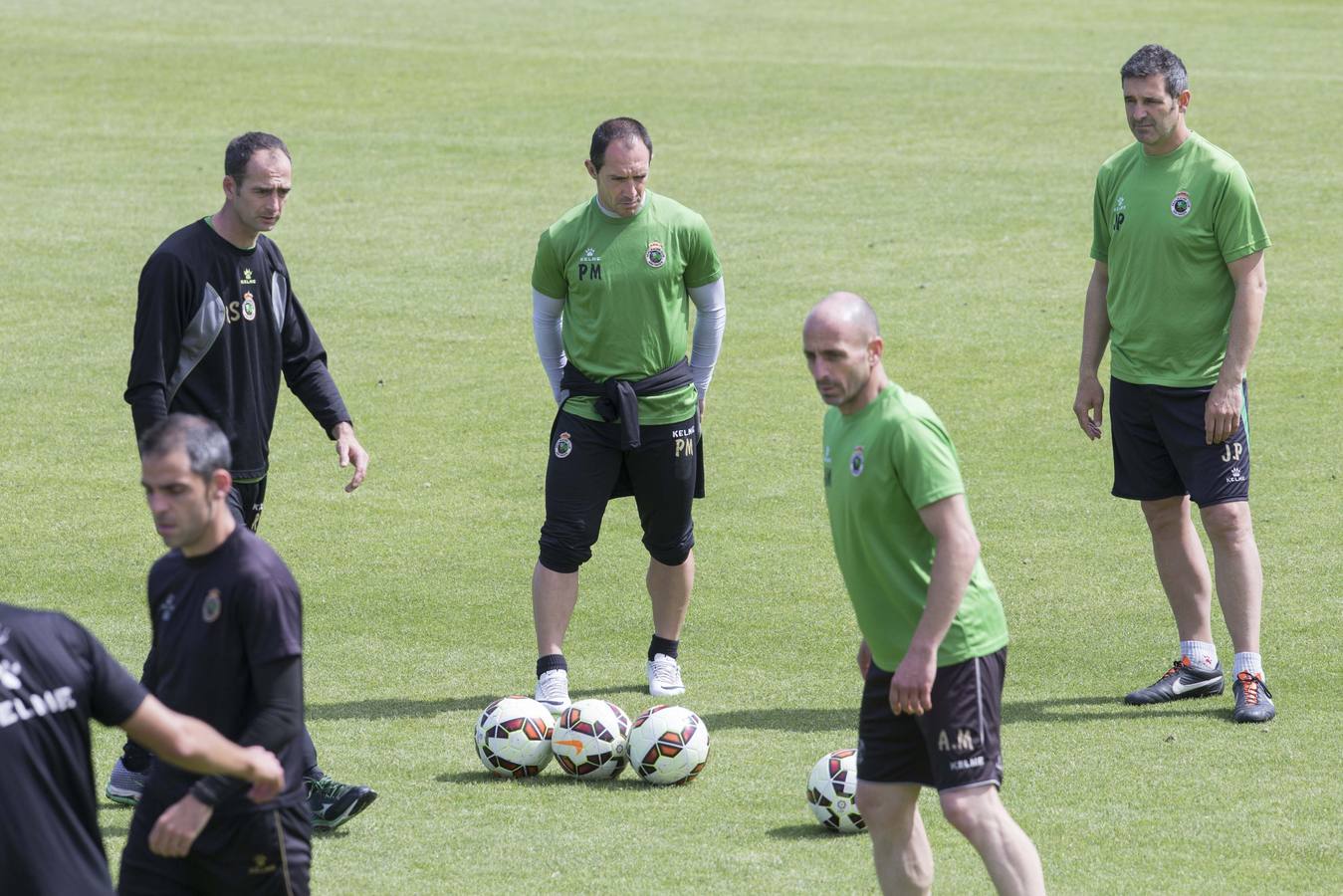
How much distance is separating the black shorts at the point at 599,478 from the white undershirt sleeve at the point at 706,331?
39 centimetres

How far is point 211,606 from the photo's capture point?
5344 mm

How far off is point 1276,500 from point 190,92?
20033 mm

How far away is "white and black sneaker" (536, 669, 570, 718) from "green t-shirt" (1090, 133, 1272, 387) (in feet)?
10.6

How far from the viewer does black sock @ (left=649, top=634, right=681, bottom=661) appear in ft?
32.6

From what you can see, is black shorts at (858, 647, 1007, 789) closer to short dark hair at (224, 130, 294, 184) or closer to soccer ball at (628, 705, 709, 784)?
soccer ball at (628, 705, 709, 784)

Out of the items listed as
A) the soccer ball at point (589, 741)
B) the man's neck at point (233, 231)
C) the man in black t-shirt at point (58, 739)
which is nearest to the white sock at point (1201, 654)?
A: the soccer ball at point (589, 741)

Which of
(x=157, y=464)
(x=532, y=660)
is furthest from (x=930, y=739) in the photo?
(x=532, y=660)

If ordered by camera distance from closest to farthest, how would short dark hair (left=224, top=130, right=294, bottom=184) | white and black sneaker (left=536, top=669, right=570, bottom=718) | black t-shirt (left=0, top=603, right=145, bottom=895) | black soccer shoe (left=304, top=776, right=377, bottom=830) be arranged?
black t-shirt (left=0, top=603, right=145, bottom=895) → black soccer shoe (left=304, top=776, right=377, bottom=830) → short dark hair (left=224, top=130, right=294, bottom=184) → white and black sneaker (left=536, top=669, right=570, bottom=718)

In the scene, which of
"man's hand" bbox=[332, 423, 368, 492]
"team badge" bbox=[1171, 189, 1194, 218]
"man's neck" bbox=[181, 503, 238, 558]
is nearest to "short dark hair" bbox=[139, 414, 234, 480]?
"man's neck" bbox=[181, 503, 238, 558]

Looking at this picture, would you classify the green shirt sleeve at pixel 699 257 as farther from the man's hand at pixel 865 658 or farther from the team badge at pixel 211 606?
the team badge at pixel 211 606

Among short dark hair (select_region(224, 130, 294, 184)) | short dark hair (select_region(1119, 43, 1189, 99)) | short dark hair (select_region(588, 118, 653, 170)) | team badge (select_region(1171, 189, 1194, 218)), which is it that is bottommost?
team badge (select_region(1171, 189, 1194, 218))

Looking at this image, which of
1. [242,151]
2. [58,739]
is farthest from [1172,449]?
[58,739]

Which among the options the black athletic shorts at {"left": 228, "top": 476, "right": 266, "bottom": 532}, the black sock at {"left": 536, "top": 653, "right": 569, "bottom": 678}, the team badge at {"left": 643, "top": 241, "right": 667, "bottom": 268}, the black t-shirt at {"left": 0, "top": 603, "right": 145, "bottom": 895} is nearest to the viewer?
the black t-shirt at {"left": 0, "top": 603, "right": 145, "bottom": 895}

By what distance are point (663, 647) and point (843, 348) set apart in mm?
4160
